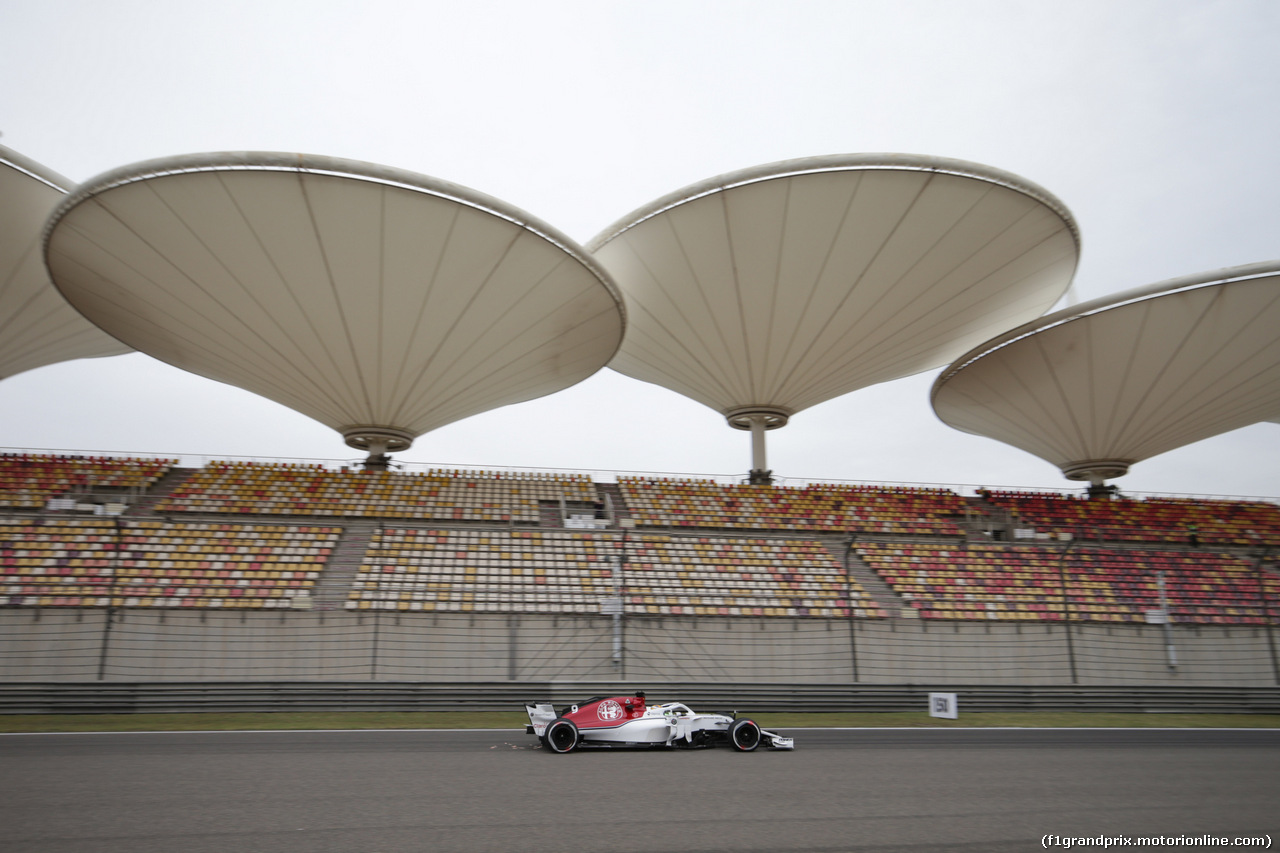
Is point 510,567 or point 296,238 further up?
point 296,238

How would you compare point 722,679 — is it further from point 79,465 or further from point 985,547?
point 79,465

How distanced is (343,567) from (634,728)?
11.0m

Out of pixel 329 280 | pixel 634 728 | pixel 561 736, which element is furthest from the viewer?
pixel 329 280

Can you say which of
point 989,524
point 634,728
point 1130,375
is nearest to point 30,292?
point 634,728

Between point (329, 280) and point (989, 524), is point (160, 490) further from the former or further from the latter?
point (989, 524)

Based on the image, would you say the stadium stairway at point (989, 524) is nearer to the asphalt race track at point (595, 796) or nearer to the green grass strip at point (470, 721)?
the green grass strip at point (470, 721)

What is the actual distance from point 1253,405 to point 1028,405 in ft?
22.3

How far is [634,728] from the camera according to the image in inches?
391

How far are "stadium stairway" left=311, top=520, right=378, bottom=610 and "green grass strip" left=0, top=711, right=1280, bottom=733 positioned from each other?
8.97 ft

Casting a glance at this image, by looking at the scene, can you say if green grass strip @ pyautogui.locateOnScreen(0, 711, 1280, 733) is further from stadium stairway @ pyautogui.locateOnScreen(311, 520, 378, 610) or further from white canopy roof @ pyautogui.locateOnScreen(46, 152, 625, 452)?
white canopy roof @ pyautogui.locateOnScreen(46, 152, 625, 452)

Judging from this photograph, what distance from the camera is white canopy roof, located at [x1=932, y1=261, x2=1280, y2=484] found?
22.3 meters

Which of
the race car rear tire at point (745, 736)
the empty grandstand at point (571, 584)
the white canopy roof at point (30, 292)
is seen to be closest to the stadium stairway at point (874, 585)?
the empty grandstand at point (571, 584)

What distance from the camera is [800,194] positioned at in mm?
18812

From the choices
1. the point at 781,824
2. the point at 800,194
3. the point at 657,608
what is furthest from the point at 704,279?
the point at 781,824
